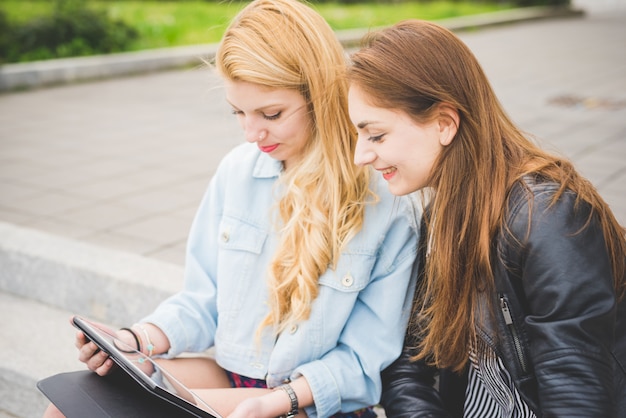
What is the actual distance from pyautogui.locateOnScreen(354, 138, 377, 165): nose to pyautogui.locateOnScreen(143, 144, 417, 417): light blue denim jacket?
28 cm

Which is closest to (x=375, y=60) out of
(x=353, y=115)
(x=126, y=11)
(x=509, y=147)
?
(x=353, y=115)

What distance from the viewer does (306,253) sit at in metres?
2.08

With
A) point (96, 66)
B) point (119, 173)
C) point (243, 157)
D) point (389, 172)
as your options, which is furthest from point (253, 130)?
point (96, 66)

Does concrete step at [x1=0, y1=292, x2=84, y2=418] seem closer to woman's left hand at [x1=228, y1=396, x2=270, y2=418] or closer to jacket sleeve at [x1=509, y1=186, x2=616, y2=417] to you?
woman's left hand at [x1=228, y1=396, x2=270, y2=418]

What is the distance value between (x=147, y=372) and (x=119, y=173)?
3590 millimetres

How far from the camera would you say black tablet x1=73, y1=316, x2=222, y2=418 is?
69.7 inches

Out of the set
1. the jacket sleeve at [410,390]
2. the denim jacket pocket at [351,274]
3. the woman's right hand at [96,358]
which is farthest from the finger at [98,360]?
the jacket sleeve at [410,390]

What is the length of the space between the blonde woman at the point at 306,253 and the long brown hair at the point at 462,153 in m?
0.26

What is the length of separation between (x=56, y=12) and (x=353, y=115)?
10.7 meters

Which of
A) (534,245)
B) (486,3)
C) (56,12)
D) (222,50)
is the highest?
(222,50)

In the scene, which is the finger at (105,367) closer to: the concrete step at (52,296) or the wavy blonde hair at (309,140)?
the wavy blonde hair at (309,140)

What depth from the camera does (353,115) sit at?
1.82m

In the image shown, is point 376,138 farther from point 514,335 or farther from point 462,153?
point 514,335

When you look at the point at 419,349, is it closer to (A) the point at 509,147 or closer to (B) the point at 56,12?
(A) the point at 509,147
